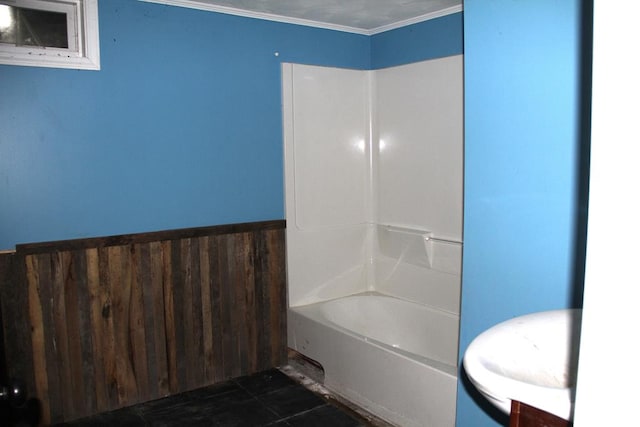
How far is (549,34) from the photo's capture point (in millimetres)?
1904

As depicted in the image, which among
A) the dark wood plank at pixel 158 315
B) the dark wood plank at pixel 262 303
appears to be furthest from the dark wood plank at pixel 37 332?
the dark wood plank at pixel 262 303

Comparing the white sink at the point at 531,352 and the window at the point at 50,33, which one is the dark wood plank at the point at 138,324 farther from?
the white sink at the point at 531,352

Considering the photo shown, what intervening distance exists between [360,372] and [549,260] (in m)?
1.39

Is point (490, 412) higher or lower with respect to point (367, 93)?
lower

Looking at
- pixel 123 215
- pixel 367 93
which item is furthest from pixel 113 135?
pixel 367 93

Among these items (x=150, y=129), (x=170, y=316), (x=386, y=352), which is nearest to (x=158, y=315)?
(x=170, y=316)

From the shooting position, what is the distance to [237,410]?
2.89 metres

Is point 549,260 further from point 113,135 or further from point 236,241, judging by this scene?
point 113,135

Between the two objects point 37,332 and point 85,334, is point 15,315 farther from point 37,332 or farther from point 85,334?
point 85,334

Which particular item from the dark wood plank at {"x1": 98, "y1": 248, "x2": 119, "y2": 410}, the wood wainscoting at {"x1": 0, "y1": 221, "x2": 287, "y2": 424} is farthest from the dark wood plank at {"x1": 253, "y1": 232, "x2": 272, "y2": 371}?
the dark wood plank at {"x1": 98, "y1": 248, "x2": 119, "y2": 410}

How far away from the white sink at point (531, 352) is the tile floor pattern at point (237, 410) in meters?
1.54

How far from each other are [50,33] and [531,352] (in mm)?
2676

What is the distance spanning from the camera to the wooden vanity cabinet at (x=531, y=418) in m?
1.04

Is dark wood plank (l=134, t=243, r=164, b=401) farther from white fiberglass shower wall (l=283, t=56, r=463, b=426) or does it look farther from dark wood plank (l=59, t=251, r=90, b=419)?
white fiberglass shower wall (l=283, t=56, r=463, b=426)
